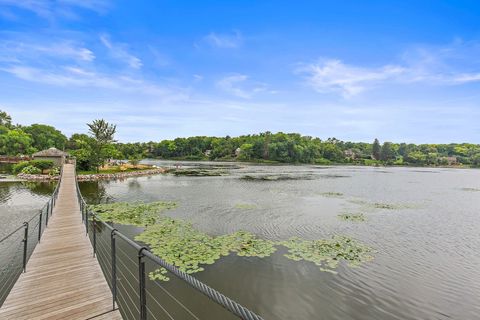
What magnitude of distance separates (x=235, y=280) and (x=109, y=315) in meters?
4.98

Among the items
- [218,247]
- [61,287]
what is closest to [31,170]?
[218,247]

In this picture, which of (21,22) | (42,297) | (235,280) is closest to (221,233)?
(235,280)

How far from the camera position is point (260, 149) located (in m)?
117

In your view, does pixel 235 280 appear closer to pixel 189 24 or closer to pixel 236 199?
pixel 236 199

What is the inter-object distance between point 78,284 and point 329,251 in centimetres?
1007

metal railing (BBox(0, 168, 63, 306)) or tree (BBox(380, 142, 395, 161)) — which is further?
tree (BBox(380, 142, 395, 161))

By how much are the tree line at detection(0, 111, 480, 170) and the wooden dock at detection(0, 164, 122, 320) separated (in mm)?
75982

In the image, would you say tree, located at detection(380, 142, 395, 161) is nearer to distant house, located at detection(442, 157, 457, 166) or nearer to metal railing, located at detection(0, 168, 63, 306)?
distant house, located at detection(442, 157, 457, 166)

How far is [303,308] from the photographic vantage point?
7535 millimetres

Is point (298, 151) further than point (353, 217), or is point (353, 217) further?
point (298, 151)

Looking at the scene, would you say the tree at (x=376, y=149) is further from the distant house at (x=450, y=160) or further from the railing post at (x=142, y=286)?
the railing post at (x=142, y=286)

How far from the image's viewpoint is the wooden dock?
16.0 feet

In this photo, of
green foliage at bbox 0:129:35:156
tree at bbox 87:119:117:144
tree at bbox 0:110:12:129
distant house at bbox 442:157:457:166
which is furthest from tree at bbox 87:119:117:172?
distant house at bbox 442:157:457:166

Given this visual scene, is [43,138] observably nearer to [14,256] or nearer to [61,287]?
[14,256]
